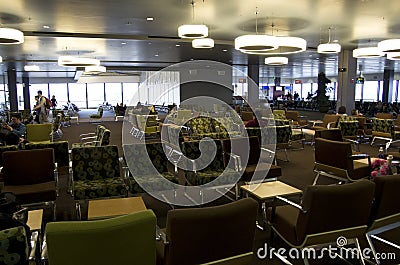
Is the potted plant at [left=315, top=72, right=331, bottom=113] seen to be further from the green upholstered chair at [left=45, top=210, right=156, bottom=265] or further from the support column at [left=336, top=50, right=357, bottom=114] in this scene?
the green upholstered chair at [left=45, top=210, right=156, bottom=265]

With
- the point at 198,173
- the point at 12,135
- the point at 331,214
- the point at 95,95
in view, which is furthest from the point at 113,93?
the point at 331,214

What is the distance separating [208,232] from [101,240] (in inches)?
25.4

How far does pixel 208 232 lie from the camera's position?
2.05 m

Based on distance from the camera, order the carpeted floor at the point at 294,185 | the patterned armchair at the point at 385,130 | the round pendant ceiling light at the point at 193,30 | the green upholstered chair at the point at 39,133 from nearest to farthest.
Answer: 1. the carpeted floor at the point at 294,185
2. the round pendant ceiling light at the point at 193,30
3. the green upholstered chair at the point at 39,133
4. the patterned armchair at the point at 385,130

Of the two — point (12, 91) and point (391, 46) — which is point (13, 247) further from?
point (12, 91)

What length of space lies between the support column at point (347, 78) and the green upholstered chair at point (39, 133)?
10.6 metres

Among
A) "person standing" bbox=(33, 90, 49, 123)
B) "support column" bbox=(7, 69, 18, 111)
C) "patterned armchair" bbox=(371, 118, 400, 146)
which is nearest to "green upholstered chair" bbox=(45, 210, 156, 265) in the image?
"patterned armchair" bbox=(371, 118, 400, 146)

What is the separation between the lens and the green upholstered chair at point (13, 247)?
1.64 metres

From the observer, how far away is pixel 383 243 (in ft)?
11.1

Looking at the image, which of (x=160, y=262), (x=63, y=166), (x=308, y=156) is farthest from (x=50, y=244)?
(x=308, y=156)

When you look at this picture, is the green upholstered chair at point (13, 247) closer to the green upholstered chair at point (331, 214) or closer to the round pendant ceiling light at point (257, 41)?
the green upholstered chair at point (331, 214)

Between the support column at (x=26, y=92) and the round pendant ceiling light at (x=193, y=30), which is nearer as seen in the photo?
the round pendant ceiling light at (x=193, y=30)

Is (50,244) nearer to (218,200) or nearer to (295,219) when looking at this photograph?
(295,219)

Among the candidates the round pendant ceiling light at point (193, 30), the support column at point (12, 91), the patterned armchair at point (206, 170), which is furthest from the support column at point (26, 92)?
the patterned armchair at point (206, 170)
